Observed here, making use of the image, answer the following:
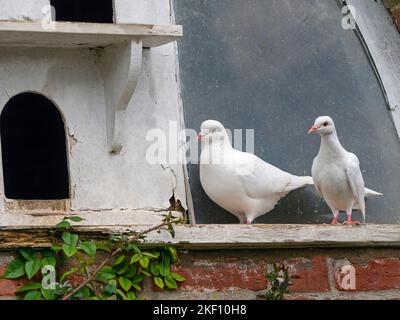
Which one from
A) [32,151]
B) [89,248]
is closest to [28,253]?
[89,248]

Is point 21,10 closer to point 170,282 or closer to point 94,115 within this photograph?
point 94,115

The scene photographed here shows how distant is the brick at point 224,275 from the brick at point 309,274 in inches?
3.7

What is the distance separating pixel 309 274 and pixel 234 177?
350mm

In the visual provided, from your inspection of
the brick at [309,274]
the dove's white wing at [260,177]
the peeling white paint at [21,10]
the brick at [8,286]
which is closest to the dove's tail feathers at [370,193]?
the dove's white wing at [260,177]

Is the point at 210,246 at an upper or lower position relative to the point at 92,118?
lower

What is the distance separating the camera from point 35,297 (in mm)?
4914

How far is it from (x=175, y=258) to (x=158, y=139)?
0.47 metres

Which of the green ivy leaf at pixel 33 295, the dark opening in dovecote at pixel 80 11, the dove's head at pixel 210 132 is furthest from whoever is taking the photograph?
the dark opening in dovecote at pixel 80 11

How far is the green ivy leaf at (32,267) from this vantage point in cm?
493

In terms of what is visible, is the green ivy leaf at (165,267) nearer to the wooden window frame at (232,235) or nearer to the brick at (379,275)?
the wooden window frame at (232,235)

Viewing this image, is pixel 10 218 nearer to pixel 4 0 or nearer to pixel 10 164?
pixel 4 0

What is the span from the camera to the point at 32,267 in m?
4.94

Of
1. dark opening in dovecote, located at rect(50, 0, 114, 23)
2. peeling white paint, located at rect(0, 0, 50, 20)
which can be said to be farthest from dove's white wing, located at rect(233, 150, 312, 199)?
dark opening in dovecote, located at rect(50, 0, 114, 23)

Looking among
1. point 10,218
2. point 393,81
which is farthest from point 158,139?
point 393,81
